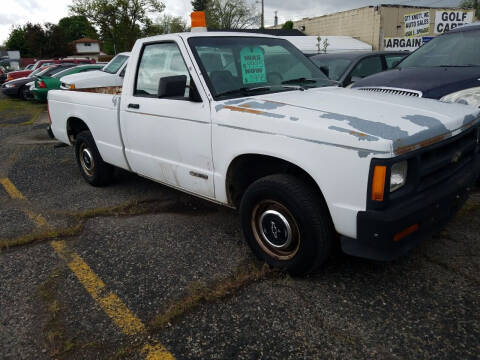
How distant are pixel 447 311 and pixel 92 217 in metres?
3.43

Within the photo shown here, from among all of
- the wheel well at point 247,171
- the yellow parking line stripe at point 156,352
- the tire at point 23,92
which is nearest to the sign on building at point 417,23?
the tire at point 23,92

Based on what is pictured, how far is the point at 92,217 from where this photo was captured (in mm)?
4266

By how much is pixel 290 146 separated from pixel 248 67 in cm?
119

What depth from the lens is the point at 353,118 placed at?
2510 mm

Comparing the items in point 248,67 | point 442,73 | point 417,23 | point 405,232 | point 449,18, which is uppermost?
point 449,18

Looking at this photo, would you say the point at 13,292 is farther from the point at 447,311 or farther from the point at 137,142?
the point at 447,311

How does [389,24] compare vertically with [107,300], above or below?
above

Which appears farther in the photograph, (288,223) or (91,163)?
(91,163)

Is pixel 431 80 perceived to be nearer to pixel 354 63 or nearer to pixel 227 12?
pixel 354 63

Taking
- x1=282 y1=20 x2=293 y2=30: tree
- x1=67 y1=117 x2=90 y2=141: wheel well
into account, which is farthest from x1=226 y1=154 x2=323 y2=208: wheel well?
x1=282 y1=20 x2=293 y2=30: tree

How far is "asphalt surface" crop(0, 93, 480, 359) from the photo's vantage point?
90.5 inches

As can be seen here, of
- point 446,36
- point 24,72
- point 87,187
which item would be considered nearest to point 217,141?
point 87,187

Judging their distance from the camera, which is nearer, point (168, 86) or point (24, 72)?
point (168, 86)

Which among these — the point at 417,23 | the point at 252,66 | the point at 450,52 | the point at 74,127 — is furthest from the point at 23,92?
the point at 417,23
